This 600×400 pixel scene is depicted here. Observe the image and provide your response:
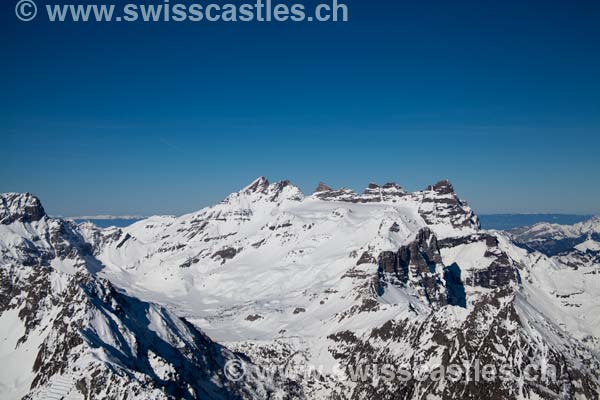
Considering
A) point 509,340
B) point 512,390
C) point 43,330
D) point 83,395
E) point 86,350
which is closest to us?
point 83,395

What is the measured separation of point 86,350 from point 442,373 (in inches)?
4426

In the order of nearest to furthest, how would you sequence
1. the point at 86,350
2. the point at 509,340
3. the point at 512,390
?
the point at 86,350
the point at 512,390
the point at 509,340

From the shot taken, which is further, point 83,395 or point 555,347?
point 555,347

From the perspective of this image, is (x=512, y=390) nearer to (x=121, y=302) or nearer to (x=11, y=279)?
(x=121, y=302)

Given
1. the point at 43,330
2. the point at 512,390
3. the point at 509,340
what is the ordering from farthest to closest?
the point at 509,340 → the point at 512,390 → the point at 43,330

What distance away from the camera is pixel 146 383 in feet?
448

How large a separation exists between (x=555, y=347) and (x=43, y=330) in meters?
162

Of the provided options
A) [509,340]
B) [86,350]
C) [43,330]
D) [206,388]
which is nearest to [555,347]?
[509,340]

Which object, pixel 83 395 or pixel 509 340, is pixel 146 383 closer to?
pixel 83 395

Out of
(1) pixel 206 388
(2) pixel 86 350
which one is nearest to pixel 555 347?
(1) pixel 206 388

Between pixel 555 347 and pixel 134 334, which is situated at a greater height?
pixel 134 334

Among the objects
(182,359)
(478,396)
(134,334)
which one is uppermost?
(134,334)

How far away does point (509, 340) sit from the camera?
19075cm

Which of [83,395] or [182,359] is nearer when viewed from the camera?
[83,395]
